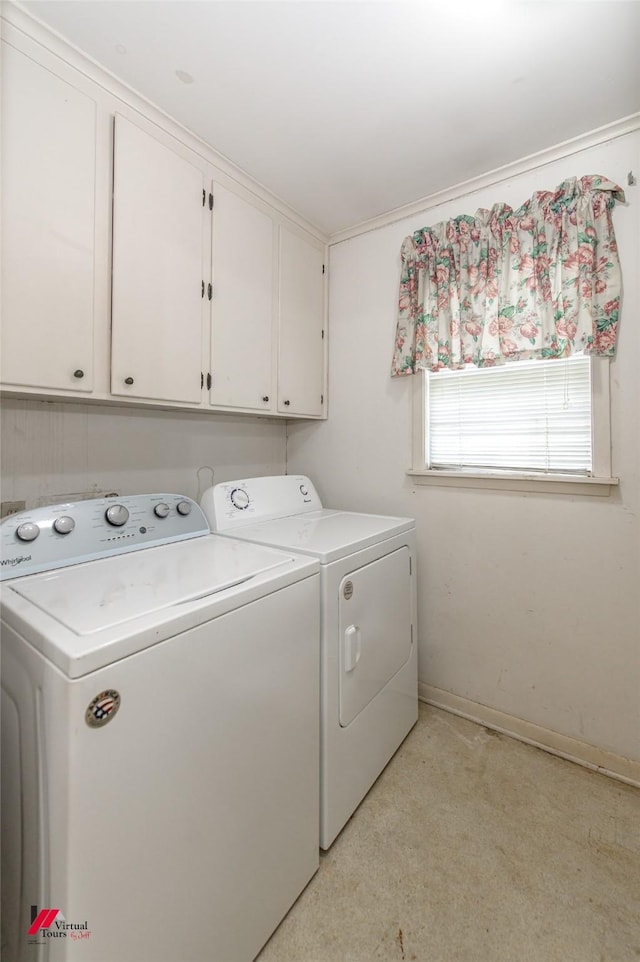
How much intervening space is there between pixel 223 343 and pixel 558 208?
4.90ft

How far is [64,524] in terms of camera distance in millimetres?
1222

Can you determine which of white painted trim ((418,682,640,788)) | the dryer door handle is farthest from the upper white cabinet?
white painted trim ((418,682,640,788))

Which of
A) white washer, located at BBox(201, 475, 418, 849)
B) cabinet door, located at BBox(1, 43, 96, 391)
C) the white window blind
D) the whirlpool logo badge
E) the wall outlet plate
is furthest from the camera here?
the white window blind

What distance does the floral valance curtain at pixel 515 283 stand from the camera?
156 cm

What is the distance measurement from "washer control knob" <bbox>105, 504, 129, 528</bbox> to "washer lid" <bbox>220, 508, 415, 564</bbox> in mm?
421

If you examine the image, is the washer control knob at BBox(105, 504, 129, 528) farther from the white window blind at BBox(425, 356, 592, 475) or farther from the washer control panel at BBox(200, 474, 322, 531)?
the white window blind at BBox(425, 356, 592, 475)

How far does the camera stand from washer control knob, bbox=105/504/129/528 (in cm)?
133

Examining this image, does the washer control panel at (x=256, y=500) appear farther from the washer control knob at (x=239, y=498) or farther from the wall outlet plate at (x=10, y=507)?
the wall outlet plate at (x=10, y=507)

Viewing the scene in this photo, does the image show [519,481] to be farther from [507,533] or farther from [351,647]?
[351,647]

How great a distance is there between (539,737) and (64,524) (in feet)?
6.89

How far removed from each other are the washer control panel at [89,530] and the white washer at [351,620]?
184 millimetres

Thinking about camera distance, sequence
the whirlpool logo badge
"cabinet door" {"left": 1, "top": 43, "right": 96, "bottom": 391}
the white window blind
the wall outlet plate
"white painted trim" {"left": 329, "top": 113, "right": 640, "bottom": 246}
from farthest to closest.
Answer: the white window blind, "white painted trim" {"left": 329, "top": 113, "right": 640, "bottom": 246}, the wall outlet plate, "cabinet door" {"left": 1, "top": 43, "right": 96, "bottom": 391}, the whirlpool logo badge

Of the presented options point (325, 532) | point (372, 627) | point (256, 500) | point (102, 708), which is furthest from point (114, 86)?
point (372, 627)

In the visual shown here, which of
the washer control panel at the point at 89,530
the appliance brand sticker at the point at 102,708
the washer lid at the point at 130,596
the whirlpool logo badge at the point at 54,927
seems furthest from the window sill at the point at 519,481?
the whirlpool logo badge at the point at 54,927
